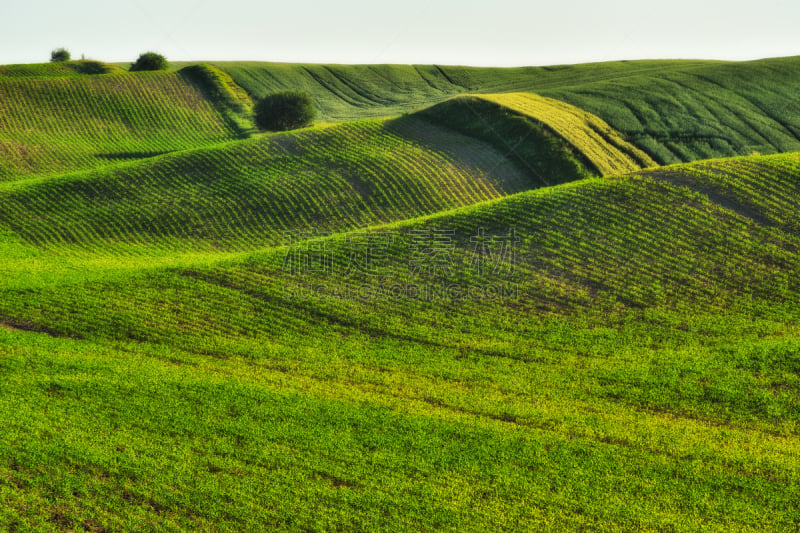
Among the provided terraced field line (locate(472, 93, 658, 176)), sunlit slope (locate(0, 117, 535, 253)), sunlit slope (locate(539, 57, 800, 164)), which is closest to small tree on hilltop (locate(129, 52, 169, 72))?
sunlit slope (locate(0, 117, 535, 253))

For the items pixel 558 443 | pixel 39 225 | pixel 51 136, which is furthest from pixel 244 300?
pixel 51 136

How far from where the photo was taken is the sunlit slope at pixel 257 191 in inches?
1640

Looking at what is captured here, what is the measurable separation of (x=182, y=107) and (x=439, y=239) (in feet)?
197

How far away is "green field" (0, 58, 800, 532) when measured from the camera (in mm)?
15445

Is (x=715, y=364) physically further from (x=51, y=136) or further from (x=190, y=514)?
(x=51, y=136)

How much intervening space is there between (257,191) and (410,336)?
2598 cm

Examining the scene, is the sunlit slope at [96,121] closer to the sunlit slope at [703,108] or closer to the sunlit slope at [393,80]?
the sunlit slope at [393,80]

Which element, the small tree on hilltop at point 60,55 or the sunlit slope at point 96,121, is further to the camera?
the small tree on hilltop at point 60,55

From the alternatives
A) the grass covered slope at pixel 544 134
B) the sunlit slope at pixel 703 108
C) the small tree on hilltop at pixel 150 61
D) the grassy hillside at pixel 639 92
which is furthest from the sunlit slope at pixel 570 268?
the small tree on hilltop at pixel 150 61

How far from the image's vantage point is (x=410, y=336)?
2570cm

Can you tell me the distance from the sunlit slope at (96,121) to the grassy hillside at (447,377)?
38.8 meters

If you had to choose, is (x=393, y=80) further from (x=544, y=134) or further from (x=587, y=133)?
(x=544, y=134)

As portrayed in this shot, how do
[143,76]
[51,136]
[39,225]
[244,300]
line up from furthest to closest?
[143,76]
[51,136]
[39,225]
[244,300]

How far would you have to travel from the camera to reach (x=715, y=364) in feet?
73.8
